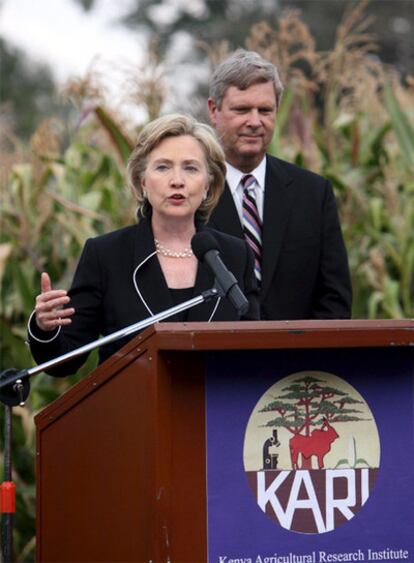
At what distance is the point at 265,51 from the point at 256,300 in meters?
3.17

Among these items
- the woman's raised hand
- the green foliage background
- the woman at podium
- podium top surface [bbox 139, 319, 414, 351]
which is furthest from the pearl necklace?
the green foliage background

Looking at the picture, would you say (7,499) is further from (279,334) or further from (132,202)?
(132,202)

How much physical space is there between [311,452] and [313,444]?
0.06 ft

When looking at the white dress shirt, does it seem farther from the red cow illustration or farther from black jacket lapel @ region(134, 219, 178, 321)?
the red cow illustration

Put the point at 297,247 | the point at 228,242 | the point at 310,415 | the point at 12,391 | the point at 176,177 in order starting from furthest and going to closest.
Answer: the point at 297,247 → the point at 228,242 → the point at 176,177 → the point at 12,391 → the point at 310,415

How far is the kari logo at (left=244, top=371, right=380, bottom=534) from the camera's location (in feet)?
9.53

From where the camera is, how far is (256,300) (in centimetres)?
383

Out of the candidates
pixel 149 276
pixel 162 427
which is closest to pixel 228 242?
pixel 149 276

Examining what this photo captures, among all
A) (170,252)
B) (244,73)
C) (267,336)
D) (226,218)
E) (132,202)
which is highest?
(244,73)

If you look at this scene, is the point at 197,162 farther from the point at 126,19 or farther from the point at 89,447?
the point at 126,19

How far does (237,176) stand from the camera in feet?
14.3

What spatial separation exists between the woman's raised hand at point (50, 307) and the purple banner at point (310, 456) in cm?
44

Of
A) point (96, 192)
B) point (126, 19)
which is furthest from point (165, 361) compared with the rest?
point (126, 19)

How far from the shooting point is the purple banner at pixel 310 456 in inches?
114
